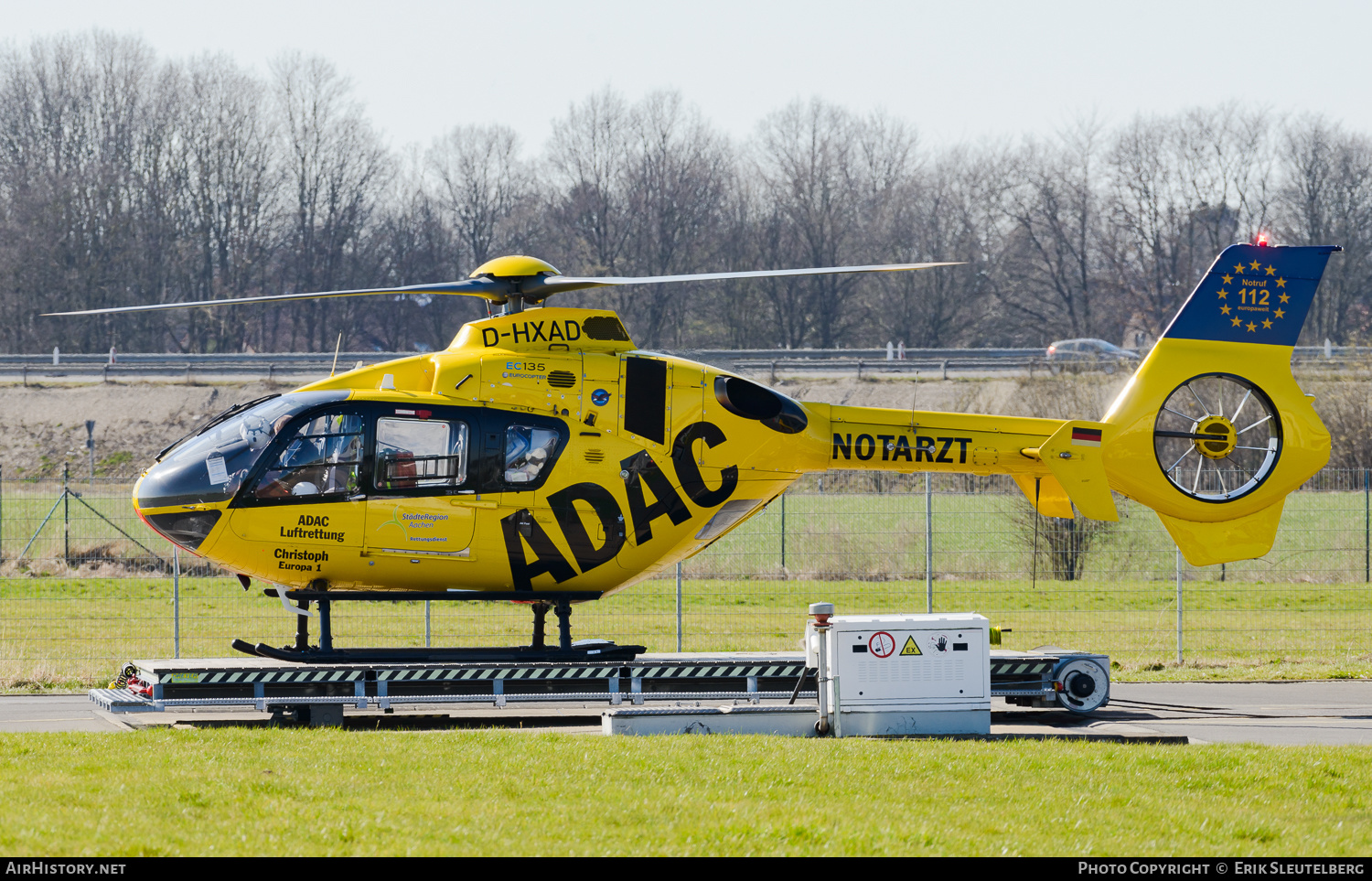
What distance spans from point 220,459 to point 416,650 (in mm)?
2515

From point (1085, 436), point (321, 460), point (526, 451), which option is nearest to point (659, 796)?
point (526, 451)

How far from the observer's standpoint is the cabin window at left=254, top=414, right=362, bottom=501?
1207cm

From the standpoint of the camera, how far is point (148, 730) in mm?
11305

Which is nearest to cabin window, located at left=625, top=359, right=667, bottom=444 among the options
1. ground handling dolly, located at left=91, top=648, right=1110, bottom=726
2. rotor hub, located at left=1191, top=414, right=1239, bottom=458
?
ground handling dolly, located at left=91, top=648, right=1110, bottom=726

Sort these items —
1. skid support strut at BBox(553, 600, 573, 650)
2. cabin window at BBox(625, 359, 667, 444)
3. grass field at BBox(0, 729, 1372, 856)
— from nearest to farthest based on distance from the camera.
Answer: grass field at BBox(0, 729, 1372, 856)
cabin window at BBox(625, 359, 667, 444)
skid support strut at BBox(553, 600, 573, 650)

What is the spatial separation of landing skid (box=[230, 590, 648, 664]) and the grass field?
1471 millimetres

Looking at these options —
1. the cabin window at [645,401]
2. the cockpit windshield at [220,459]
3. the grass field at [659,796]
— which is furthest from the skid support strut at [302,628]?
the cabin window at [645,401]

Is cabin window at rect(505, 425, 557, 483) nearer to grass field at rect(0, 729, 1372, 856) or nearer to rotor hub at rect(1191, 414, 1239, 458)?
grass field at rect(0, 729, 1372, 856)

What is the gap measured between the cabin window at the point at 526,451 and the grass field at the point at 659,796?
2.54m

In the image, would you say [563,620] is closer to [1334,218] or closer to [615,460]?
[615,460]

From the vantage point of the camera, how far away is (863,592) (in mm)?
22406

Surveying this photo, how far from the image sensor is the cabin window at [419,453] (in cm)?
1214

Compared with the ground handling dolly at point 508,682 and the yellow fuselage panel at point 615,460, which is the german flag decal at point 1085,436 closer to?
the yellow fuselage panel at point 615,460

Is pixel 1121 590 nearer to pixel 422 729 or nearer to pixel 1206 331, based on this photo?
pixel 1206 331
